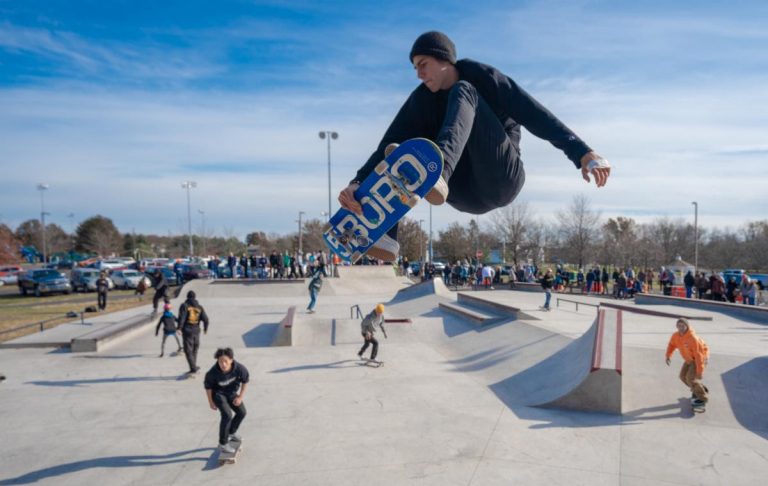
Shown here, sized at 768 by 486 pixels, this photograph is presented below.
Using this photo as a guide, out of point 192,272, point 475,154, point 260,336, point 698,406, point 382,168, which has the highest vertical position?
point 475,154

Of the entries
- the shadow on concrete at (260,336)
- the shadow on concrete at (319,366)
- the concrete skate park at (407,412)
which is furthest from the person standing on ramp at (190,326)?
the shadow on concrete at (260,336)

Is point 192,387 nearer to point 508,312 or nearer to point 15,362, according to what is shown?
point 15,362

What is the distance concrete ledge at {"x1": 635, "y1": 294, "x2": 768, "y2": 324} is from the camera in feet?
51.3

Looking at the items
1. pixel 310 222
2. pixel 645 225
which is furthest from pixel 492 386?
pixel 310 222

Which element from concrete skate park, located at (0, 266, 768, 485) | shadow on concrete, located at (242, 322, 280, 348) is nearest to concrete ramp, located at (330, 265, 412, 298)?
shadow on concrete, located at (242, 322, 280, 348)

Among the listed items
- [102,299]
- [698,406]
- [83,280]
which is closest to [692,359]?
[698,406]

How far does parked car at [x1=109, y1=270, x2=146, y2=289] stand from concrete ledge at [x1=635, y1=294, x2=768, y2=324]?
93.0 feet

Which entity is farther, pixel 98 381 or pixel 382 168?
pixel 98 381

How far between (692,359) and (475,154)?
6.40 m

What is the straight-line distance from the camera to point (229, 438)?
629cm

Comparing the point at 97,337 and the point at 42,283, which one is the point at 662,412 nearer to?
the point at 97,337

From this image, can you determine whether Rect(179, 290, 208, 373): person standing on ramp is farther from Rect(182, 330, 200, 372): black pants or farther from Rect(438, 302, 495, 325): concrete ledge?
Rect(438, 302, 495, 325): concrete ledge

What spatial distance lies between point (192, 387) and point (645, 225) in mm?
54906

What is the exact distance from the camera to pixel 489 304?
53.4 feet
